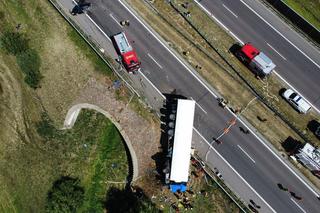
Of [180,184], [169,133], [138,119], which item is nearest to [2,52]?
[138,119]

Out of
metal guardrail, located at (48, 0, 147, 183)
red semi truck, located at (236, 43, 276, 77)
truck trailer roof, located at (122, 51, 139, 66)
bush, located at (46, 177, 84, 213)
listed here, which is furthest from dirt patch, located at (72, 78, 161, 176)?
red semi truck, located at (236, 43, 276, 77)

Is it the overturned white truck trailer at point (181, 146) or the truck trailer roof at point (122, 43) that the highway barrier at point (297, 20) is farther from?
the truck trailer roof at point (122, 43)

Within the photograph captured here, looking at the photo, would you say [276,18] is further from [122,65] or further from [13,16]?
[13,16]

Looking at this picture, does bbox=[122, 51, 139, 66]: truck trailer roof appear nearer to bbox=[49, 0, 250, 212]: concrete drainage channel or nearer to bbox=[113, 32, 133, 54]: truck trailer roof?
bbox=[113, 32, 133, 54]: truck trailer roof

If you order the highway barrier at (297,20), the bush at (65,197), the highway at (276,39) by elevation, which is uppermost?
the highway barrier at (297,20)

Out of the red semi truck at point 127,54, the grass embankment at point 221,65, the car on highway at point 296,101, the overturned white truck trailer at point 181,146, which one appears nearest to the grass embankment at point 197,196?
the overturned white truck trailer at point 181,146
